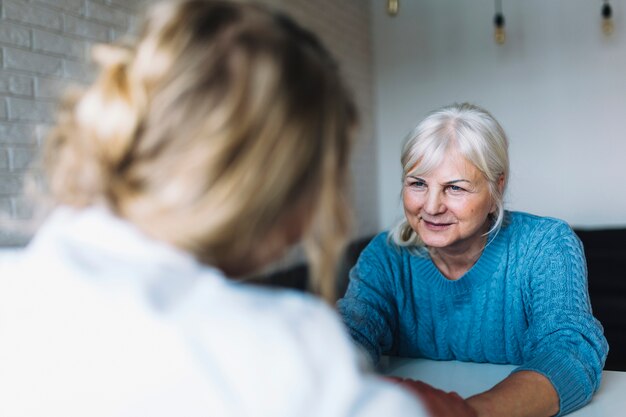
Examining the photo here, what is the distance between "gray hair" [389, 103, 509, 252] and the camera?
1435mm

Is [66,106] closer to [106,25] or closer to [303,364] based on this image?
[303,364]

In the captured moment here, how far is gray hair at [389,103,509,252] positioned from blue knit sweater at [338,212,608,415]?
101 mm

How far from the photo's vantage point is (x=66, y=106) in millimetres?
659

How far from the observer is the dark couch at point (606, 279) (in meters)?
2.64

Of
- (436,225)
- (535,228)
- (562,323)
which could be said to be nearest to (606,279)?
(535,228)

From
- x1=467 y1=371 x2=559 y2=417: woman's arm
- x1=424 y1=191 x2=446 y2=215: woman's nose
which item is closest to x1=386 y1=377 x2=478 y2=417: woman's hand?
x1=467 y1=371 x2=559 y2=417: woman's arm

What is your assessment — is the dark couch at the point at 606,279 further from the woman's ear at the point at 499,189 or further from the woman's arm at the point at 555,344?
the woman's arm at the point at 555,344

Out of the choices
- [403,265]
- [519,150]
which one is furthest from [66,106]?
[519,150]

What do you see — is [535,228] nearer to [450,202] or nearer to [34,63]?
[450,202]

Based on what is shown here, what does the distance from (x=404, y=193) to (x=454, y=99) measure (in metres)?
2.85

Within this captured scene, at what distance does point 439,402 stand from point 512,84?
3548 millimetres

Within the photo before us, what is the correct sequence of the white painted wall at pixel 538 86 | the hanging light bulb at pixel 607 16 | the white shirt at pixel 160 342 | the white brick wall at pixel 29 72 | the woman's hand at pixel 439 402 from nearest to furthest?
the white shirt at pixel 160 342 → the woman's hand at pixel 439 402 → the white brick wall at pixel 29 72 → the hanging light bulb at pixel 607 16 → the white painted wall at pixel 538 86

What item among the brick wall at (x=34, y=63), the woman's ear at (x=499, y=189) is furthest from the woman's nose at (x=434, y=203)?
the brick wall at (x=34, y=63)

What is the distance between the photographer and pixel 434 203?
1.46 metres
